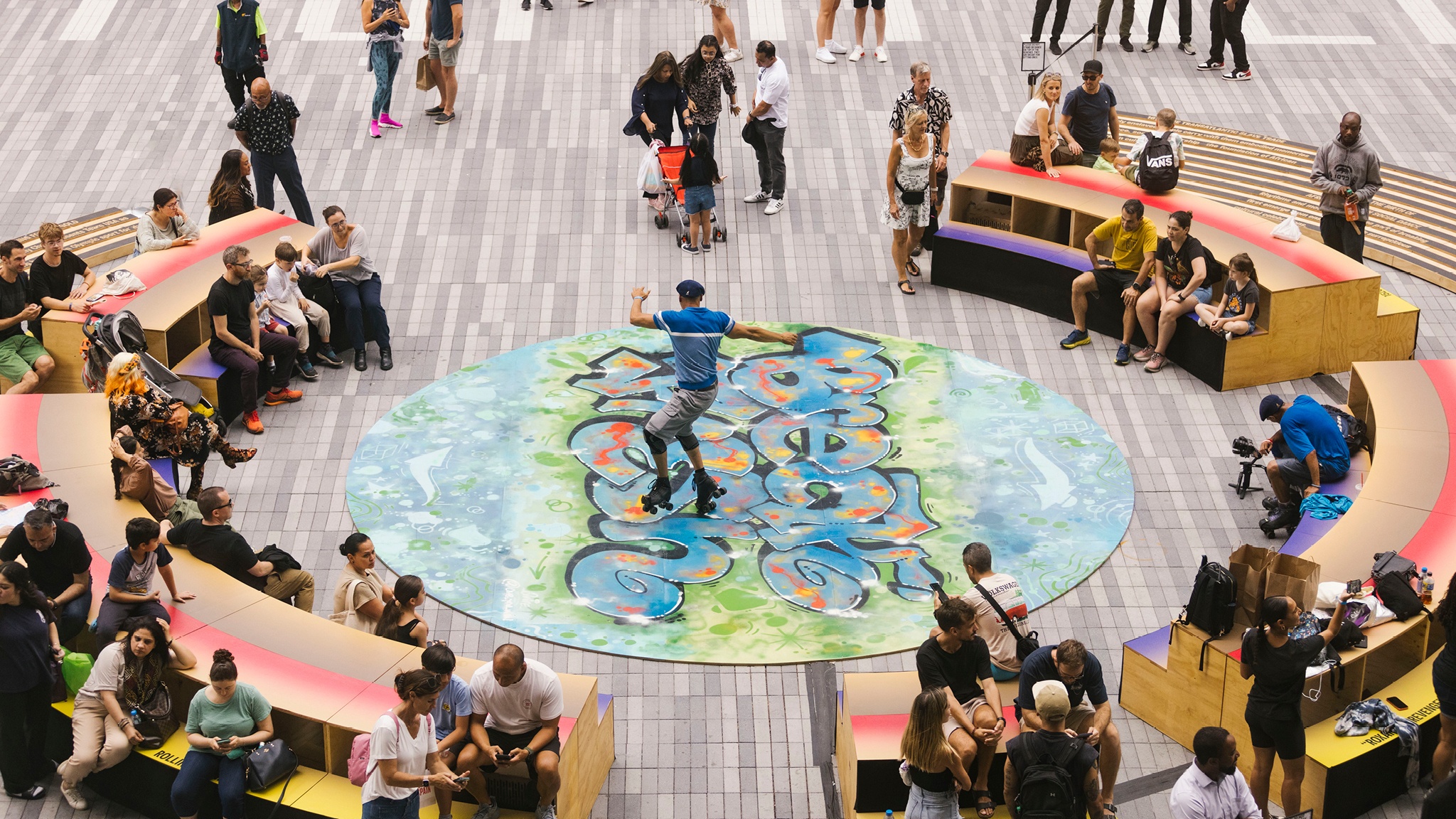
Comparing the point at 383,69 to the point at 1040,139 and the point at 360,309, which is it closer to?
the point at 360,309

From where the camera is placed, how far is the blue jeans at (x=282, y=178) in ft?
45.8

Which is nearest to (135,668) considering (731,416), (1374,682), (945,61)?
(731,416)

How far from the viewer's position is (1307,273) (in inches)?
477

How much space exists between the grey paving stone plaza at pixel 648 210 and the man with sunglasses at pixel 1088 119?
1.64 meters

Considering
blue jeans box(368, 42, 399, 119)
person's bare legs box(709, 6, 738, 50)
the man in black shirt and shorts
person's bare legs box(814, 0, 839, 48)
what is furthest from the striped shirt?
person's bare legs box(814, 0, 839, 48)

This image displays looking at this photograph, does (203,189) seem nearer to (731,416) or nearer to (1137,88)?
(731,416)

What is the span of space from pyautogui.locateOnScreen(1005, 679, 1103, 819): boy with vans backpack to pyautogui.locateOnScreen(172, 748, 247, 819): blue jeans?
3.75m

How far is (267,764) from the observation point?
7484mm

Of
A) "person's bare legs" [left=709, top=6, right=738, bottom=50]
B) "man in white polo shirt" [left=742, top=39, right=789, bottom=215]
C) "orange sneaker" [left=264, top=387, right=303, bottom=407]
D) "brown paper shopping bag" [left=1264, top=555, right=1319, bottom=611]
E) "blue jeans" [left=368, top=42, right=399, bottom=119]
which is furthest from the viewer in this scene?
"person's bare legs" [left=709, top=6, right=738, bottom=50]

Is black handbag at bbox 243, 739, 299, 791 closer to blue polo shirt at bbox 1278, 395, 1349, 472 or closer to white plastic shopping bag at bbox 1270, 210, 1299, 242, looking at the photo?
blue polo shirt at bbox 1278, 395, 1349, 472

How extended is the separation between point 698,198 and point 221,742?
7.74 meters

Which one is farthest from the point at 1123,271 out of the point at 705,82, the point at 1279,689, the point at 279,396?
the point at 279,396

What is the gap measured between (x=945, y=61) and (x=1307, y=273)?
6.64 m

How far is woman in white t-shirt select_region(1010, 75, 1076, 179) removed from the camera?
13789 mm
